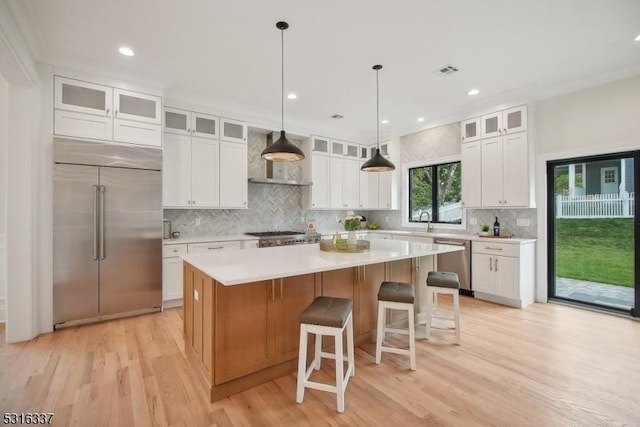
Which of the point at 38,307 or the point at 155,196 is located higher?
the point at 155,196

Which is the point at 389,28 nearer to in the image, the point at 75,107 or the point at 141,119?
the point at 141,119

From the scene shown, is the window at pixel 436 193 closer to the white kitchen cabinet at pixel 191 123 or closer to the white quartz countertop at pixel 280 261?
the white quartz countertop at pixel 280 261

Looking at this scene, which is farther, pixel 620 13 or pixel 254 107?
pixel 254 107

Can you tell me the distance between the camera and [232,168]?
15.5 feet

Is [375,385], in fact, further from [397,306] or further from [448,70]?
[448,70]

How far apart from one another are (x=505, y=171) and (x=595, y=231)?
1317mm

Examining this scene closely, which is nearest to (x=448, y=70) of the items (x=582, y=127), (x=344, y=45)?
(x=344, y=45)

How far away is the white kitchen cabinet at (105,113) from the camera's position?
3314mm

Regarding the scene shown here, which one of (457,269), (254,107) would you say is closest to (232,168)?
(254,107)

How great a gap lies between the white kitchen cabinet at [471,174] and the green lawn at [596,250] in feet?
3.60

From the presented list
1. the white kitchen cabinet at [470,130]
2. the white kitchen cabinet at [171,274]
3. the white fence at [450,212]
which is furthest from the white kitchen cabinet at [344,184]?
the white kitchen cabinet at [171,274]

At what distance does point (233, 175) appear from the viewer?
4.72 m

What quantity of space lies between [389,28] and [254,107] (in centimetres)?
259

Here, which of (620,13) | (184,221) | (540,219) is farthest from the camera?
(184,221)
